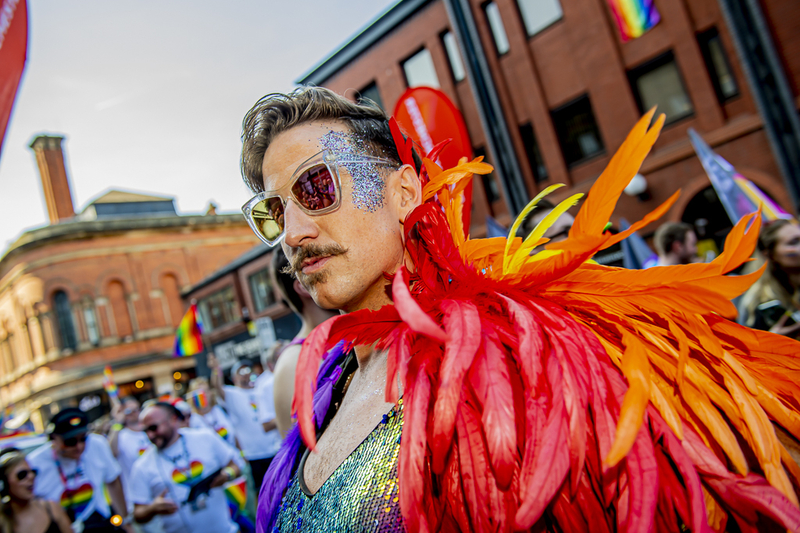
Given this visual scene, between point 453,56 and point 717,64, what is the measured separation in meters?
6.23

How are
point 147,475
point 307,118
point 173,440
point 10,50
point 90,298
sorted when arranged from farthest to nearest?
point 90,298, point 173,440, point 147,475, point 10,50, point 307,118

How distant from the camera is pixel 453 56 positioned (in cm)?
1387

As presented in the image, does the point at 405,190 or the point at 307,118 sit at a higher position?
the point at 307,118

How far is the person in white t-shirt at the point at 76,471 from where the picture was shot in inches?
199

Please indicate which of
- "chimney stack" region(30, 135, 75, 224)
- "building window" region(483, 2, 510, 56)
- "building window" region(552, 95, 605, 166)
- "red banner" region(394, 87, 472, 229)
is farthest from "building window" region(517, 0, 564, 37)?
"chimney stack" region(30, 135, 75, 224)

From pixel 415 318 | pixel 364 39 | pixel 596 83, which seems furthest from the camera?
pixel 364 39

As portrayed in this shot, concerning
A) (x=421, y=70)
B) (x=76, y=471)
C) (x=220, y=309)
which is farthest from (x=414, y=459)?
(x=220, y=309)

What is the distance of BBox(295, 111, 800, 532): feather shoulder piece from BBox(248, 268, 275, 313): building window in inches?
869

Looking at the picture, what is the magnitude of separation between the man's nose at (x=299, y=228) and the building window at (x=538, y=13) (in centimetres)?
1233

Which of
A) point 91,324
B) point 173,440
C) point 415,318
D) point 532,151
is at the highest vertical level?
point 91,324

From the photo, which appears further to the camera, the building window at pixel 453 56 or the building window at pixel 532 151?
the building window at pixel 453 56

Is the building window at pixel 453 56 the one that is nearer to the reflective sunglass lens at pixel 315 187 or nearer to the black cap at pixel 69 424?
the black cap at pixel 69 424

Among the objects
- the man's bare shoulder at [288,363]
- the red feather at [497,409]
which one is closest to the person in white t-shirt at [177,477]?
the man's bare shoulder at [288,363]

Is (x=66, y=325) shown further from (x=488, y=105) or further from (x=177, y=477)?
(x=177, y=477)
